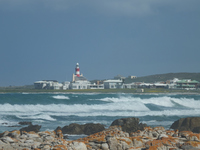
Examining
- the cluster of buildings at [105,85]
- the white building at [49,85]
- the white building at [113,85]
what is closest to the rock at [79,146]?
the cluster of buildings at [105,85]

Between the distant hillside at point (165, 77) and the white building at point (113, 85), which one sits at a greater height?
the distant hillside at point (165, 77)

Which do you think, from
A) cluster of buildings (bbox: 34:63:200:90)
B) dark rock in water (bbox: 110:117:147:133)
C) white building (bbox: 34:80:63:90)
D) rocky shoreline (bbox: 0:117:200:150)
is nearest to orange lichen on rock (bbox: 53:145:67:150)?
rocky shoreline (bbox: 0:117:200:150)

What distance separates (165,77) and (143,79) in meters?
12.2

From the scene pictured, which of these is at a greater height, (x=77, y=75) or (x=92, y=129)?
(x=77, y=75)

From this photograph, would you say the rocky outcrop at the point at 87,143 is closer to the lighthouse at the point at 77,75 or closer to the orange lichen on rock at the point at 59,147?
the orange lichen on rock at the point at 59,147

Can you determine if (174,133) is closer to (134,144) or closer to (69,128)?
(134,144)

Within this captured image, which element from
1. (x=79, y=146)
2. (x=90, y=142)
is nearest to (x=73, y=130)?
(x=90, y=142)

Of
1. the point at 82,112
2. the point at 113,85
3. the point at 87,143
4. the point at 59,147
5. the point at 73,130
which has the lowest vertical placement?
the point at 82,112

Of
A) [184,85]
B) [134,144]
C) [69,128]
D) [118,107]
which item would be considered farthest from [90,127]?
[184,85]

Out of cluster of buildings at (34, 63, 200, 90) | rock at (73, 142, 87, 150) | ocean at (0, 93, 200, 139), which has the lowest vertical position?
ocean at (0, 93, 200, 139)

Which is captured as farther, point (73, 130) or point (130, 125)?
point (130, 125)

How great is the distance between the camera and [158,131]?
1323 centimetres

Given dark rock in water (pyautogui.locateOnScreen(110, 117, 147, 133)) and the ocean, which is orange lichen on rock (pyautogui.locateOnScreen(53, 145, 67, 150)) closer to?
dark rock in water (pyautogui.locateOnScreen(110, 117, 147, 133))

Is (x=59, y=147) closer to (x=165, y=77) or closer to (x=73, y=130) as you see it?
(x=73, y=130)
